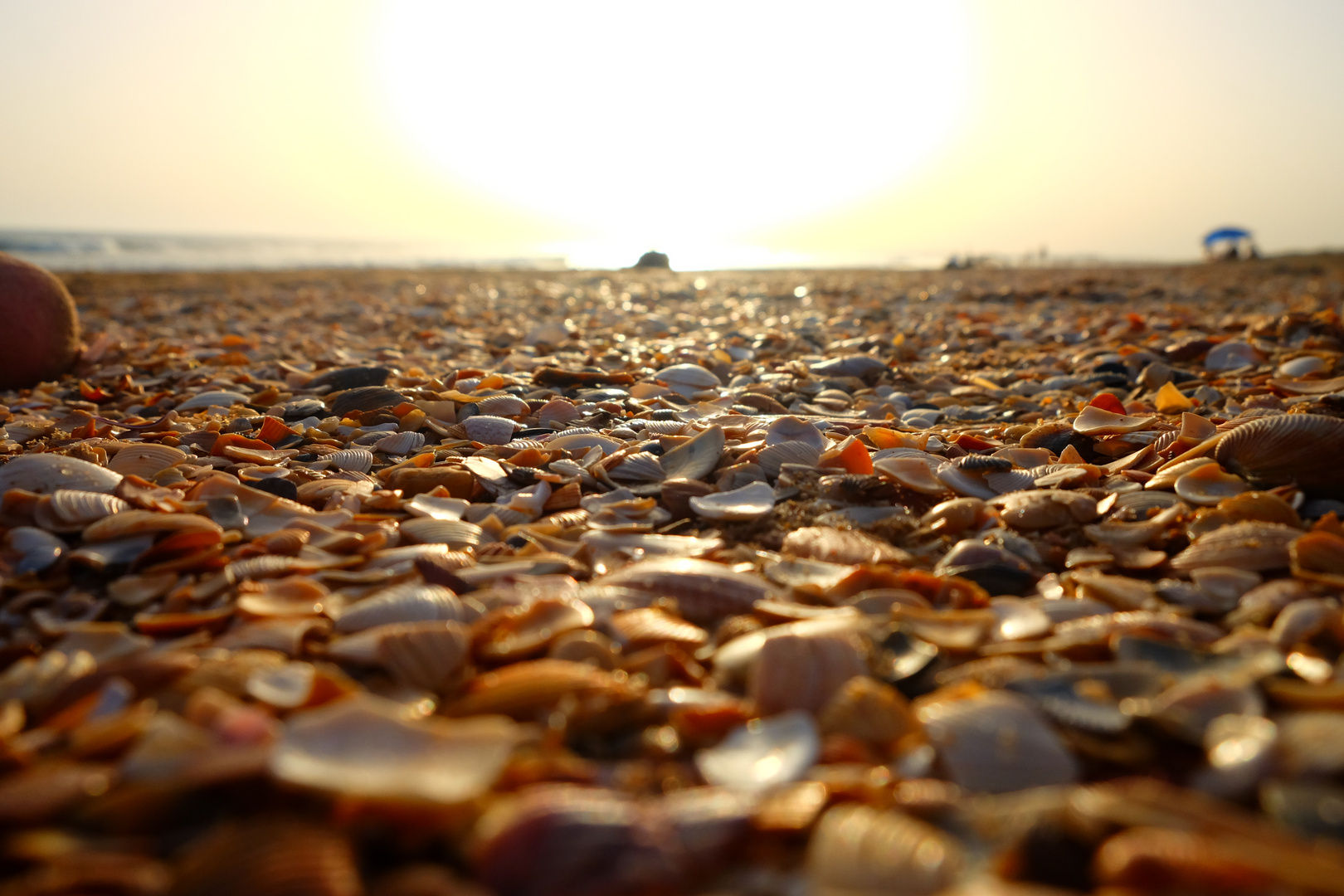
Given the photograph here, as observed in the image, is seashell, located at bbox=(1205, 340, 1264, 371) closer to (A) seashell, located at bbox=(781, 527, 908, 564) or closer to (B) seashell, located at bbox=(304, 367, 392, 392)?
(A) seashell, located at bbox=(781, 527, 908, 564)

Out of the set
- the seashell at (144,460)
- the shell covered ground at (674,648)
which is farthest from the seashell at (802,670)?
the seashell at (144,460)

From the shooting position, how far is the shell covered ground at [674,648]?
2.78 feet

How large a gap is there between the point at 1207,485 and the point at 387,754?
75.1 inches

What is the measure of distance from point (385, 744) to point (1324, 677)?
1261 mm

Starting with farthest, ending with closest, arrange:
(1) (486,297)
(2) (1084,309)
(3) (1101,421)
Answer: (1) (486,297)
(2) (1084,309)
(3) (1101,421)

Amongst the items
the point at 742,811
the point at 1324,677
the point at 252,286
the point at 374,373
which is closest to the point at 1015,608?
the point at 1324,677

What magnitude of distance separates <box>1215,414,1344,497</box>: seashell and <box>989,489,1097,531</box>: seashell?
1.37 feet

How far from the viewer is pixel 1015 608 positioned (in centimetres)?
141

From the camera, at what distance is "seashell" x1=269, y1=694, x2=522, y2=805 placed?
2.87 feet

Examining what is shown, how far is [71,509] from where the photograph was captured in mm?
1769

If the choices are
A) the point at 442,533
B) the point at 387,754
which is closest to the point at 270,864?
the point at 387,754

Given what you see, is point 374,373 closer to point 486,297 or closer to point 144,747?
point 144,747

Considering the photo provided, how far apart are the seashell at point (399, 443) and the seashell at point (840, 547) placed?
4.61 feet

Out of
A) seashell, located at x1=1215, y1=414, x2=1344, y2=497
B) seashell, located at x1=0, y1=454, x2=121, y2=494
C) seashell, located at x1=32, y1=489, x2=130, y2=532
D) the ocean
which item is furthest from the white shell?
the ocean
